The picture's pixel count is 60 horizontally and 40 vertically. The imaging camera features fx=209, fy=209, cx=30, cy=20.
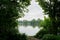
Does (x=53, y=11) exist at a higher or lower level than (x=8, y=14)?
higher

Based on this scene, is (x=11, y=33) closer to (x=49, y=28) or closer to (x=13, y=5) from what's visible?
(x=13, y=5)

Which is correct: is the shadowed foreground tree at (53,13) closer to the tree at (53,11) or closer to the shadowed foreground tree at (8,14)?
the tree at (53,11)

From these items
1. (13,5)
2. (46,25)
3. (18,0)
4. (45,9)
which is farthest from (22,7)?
(46,25)

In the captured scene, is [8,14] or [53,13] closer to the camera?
[8,14]

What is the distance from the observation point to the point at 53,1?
76.5ft

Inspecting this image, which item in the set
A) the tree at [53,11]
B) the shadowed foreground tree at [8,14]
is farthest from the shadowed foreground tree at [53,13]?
the shadowed foreground tree at [8,14]

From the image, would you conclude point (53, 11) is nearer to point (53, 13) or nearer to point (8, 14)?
point (53, 13)

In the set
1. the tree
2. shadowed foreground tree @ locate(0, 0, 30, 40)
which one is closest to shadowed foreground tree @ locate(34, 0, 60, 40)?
the tree

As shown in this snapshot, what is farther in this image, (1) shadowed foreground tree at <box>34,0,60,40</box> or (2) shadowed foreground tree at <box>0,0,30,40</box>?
(1) shadowed foreground tree at <box>34,0,60,40</box>

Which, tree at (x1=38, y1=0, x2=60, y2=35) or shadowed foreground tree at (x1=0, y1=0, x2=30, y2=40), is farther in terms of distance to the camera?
tree at (x1=38, y1=0, x2=60, y2=35)

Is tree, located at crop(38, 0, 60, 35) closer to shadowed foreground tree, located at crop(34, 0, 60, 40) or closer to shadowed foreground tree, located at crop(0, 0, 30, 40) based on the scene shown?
shadowed foreground tree, located at crop(34, 0, 60, 40)

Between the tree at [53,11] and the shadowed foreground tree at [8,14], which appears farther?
the tree at [53,11]

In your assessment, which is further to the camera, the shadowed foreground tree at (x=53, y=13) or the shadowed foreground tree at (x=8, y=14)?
the shadowed foreground tree at (x=53, y=13)

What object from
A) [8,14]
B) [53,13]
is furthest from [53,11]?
[8,14]
